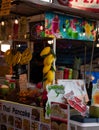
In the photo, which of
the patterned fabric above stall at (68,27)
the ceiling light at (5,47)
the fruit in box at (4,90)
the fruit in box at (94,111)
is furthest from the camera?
the ceiling light at (5,47)

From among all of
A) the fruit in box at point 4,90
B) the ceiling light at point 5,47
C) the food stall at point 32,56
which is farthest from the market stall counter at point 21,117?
the ceiling light at point 5,47

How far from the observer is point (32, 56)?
577 centimetres

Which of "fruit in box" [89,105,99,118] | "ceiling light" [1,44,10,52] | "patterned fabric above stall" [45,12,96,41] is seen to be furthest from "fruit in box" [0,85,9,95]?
"fruit in box" [89,105,99,118]

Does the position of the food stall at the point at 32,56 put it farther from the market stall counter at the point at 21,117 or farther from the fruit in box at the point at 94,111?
the fruit in box at the point at 94,111

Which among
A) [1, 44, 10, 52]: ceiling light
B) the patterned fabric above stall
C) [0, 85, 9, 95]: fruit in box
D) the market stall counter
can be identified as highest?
the patterned fabric above stall

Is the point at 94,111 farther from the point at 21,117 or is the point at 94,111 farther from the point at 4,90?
the point at 4,90

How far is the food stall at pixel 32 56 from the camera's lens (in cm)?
466

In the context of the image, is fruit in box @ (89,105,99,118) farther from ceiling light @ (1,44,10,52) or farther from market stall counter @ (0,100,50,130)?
ceiling light @ (1,44,10,52)

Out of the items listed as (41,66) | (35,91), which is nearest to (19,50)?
(41,66)

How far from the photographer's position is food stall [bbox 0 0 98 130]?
4664 mm

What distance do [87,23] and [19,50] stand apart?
138 centimetres

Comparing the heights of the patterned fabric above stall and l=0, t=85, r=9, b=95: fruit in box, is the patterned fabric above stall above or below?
above

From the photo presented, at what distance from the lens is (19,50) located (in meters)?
6.02

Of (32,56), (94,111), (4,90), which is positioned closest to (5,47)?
(32,56)
